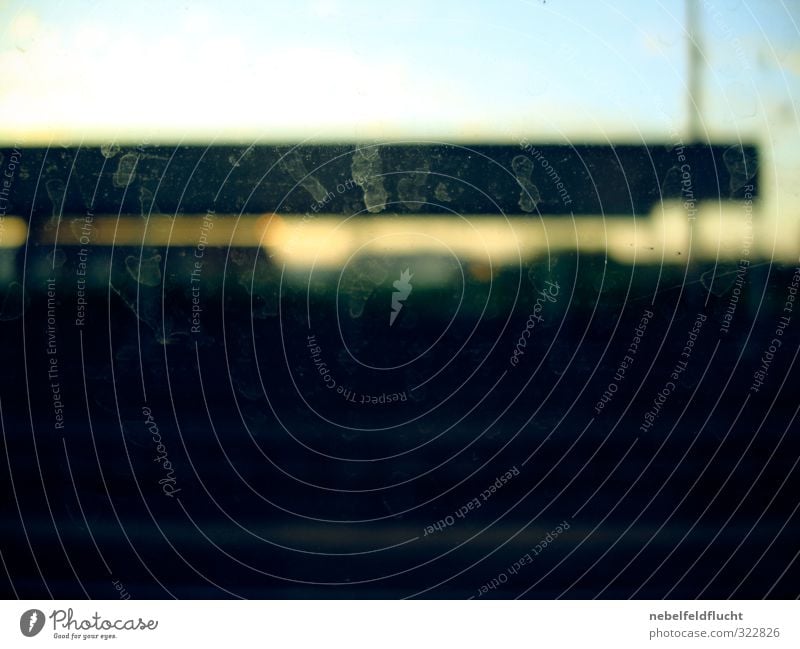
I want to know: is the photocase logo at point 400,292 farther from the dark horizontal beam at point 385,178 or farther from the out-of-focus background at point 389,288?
the dark horizontal beam at point 385,178

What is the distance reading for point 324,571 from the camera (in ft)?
4.55

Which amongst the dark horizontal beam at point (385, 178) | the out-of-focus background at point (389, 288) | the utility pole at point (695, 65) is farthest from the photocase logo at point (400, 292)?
the utility pole at point (695, 65)

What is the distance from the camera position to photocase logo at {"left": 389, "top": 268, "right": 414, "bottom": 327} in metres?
1.36

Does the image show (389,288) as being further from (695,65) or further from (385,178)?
(695,65)

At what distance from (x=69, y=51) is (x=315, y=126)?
16.8 inches

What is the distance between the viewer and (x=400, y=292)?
1.37m
